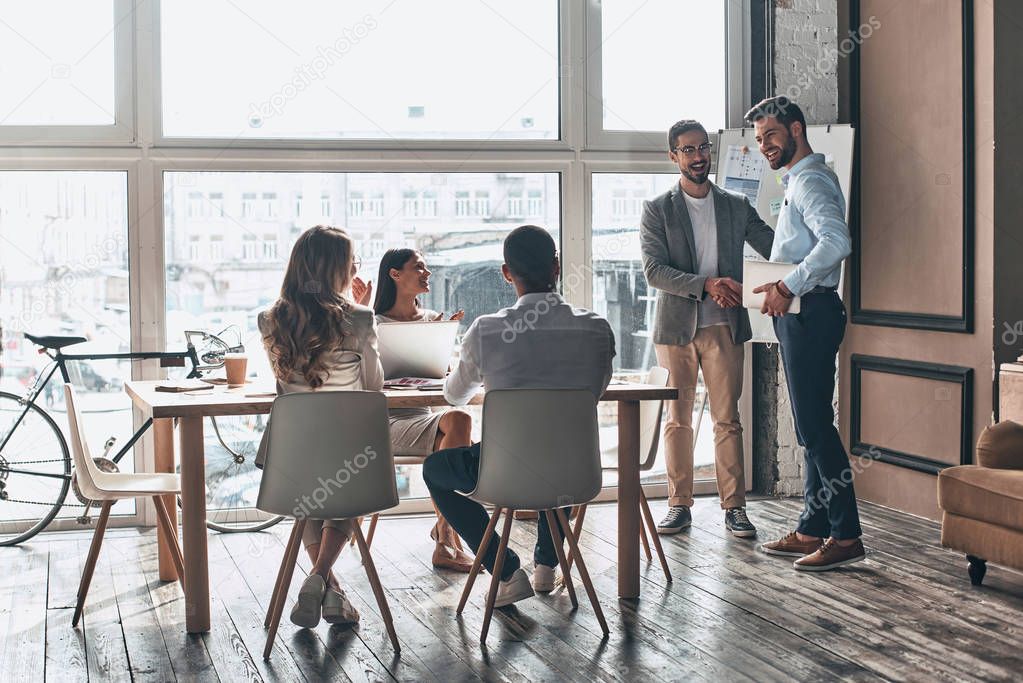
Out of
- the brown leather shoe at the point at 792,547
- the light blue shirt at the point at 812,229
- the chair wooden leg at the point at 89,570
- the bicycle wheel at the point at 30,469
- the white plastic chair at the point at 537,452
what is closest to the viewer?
the white plastic chair at the point at 537,452

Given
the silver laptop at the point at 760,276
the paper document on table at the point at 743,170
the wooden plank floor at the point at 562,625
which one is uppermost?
the paper document on table at the point at 743,170

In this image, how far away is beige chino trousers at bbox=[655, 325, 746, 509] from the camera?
189 inches

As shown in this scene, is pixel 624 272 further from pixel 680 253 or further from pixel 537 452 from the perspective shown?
pixel 537 452

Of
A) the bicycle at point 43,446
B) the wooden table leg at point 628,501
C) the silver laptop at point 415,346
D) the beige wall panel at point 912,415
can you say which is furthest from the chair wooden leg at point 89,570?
the beige wall panel at point 912,415

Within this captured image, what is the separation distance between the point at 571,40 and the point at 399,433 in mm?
2261

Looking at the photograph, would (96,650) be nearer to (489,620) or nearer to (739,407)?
(489,620)

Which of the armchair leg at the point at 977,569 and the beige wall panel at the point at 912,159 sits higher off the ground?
the beige wall panel at the point at 912,159

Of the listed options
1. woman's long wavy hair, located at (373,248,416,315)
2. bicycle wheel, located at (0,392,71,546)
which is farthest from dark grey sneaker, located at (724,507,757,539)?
bicycle wheel, located at (0,392,71,546)

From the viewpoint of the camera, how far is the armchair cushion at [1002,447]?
3926 mm

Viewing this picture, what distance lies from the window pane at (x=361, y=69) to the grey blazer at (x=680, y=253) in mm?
841

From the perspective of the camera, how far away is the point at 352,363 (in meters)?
3.46

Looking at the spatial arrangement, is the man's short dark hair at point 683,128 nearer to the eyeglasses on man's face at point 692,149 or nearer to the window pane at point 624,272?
the eyeglasses on man's face at point 692,149

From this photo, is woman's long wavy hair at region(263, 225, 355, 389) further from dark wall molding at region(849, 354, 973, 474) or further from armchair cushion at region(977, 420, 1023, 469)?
dark wall molding at region(849, 354, 973, 474)

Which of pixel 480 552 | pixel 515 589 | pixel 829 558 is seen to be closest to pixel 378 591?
pixel 480 552
